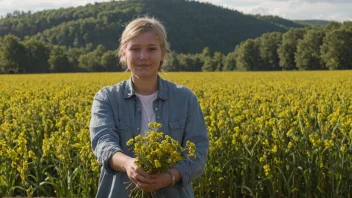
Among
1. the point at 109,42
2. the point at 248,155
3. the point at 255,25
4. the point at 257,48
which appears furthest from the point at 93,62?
the point at 255,25

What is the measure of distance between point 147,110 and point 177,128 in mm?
222

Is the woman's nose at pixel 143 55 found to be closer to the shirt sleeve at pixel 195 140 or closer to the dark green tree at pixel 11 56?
the shirt sleeve at pixel 195 140

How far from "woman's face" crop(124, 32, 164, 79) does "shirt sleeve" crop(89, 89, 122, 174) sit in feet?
0.85

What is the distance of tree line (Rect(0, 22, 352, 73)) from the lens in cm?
6494

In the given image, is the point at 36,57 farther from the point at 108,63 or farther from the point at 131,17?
the point at 131,17

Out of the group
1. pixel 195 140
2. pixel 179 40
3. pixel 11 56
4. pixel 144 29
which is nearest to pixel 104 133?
pixel 195 140

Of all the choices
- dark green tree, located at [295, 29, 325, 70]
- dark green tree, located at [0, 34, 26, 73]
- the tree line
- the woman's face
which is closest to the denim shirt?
the woman's face

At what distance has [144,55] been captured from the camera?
2828mm

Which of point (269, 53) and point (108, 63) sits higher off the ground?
point (269, 53)

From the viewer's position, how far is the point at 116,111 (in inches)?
114

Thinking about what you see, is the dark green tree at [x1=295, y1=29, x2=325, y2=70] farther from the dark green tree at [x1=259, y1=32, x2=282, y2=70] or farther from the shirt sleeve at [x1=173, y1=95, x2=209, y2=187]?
the shirt sleeve at [x1=173, y1=95, x2=209, y2=187]

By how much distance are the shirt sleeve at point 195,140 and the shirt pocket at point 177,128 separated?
0.09 ft

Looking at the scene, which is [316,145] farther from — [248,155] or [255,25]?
[255,25]

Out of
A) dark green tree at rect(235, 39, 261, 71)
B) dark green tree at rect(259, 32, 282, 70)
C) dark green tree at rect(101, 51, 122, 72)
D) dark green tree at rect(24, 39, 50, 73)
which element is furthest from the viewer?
dark green tree at rect(259, 32, 282, 70)
